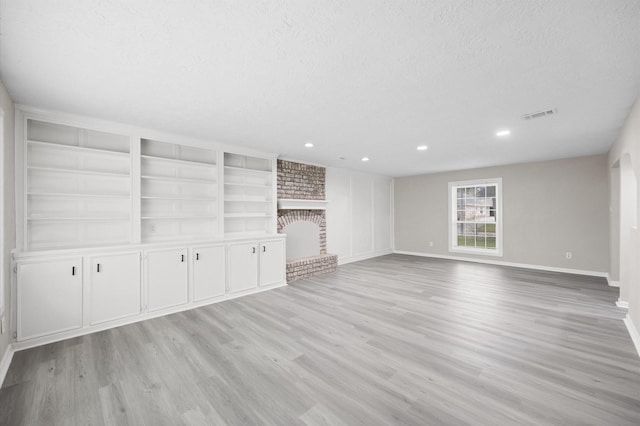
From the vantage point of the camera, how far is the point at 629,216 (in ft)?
11.6

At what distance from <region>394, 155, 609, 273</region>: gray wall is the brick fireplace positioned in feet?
11.7

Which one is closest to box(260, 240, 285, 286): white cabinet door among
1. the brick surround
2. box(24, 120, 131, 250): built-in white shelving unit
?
the brick surround

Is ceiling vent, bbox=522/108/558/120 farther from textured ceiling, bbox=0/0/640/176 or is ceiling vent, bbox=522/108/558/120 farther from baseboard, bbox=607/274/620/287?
baseboard, bbox=607/274/620/287

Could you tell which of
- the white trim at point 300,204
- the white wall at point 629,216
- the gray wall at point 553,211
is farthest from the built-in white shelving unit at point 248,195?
the gray wall at point 553,211

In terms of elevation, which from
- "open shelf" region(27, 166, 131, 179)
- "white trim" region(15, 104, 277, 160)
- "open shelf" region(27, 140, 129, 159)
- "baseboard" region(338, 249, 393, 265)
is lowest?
"baseboard" region(338, 249, 393, 265)

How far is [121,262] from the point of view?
321 cm

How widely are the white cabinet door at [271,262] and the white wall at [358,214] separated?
1.79m

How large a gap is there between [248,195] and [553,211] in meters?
6.33

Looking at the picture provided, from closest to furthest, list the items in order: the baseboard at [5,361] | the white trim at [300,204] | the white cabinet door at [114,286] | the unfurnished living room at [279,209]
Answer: the unfurnished living room at [279,209] → the baseboard at [5,361] → the white cabinet door at [114,286] → the white trim at [300,204]

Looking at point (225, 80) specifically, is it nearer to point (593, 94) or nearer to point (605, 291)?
point (593, 94)

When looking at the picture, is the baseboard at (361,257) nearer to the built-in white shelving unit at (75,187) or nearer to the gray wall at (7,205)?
the built-in white shelving unit at (75,187)

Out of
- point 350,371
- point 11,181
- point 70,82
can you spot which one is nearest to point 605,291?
point 350,371

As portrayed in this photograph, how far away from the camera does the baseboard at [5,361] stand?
7.07 feet

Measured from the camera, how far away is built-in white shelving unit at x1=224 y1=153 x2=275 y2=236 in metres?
4.62
